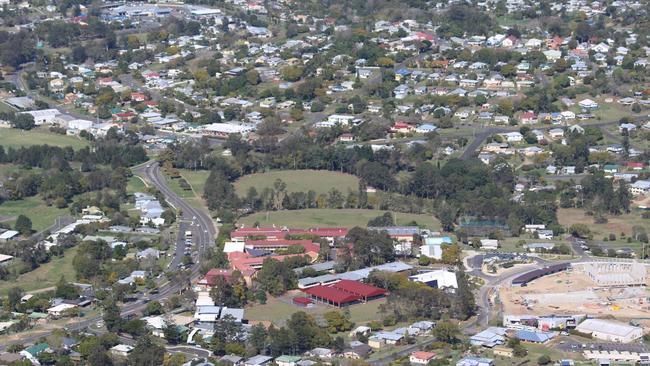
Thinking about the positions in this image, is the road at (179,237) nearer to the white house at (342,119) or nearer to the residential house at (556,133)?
the white house at (342,119)

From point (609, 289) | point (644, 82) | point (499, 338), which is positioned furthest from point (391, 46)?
point (499, 338)

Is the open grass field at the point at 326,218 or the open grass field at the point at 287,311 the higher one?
the open grass field at the point at 287,311

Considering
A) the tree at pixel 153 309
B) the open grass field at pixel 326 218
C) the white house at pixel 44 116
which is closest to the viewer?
the tree at pixel 153 309

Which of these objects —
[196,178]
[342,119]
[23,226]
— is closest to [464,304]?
[23,226]

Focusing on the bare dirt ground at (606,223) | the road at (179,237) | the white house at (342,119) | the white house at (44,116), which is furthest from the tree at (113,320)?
the white house at (44,116)

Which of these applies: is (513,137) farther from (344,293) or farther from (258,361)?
(258,361)

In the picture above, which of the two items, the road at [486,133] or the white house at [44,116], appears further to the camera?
the white house at [44,116]

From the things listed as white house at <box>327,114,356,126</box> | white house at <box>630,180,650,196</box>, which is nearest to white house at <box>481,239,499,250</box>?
white house at <box>630,180,650,196</box>
